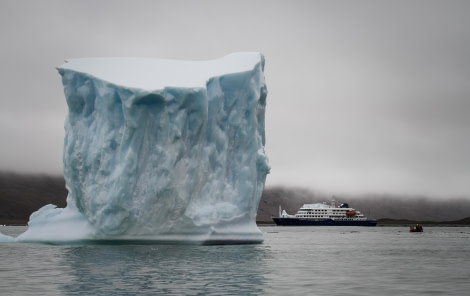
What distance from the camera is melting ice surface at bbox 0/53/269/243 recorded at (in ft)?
94.3

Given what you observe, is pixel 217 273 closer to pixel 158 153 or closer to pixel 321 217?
pixel 158 153

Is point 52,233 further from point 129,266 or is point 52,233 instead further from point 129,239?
point 129,266

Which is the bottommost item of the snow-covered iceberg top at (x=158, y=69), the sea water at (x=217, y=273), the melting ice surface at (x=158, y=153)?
the sea water at (x=217, y=273)

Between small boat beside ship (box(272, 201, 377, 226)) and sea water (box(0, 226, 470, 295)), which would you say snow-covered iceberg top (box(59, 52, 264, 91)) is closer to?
sea water (box(0, 226, 470, 295))

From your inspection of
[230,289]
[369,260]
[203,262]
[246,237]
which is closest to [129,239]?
[246,237]

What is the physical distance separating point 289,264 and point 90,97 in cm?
1257

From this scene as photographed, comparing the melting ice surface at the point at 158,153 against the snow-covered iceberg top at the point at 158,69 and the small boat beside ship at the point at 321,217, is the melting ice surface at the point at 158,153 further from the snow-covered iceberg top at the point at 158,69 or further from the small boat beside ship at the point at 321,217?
the small boat beside ship at the point at 321,217

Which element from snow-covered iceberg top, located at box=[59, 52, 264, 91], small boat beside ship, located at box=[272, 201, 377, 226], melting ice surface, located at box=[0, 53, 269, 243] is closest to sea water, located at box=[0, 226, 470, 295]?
melting ice surface, located at box=[0, 53, 269, 243]

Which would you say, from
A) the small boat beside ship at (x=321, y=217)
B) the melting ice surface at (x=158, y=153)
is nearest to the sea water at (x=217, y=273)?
the melting ice surface at (x=158, y=153)

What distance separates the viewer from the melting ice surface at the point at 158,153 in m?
28.8

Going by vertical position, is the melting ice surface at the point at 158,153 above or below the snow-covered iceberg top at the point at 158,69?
below

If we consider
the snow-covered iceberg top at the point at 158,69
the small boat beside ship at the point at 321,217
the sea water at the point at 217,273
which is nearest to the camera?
the sea water at the point at 217,273

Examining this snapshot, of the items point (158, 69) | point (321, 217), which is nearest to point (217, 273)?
point (158, 69)

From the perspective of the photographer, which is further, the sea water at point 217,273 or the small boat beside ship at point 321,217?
the small boat beside ship at point 321,217
